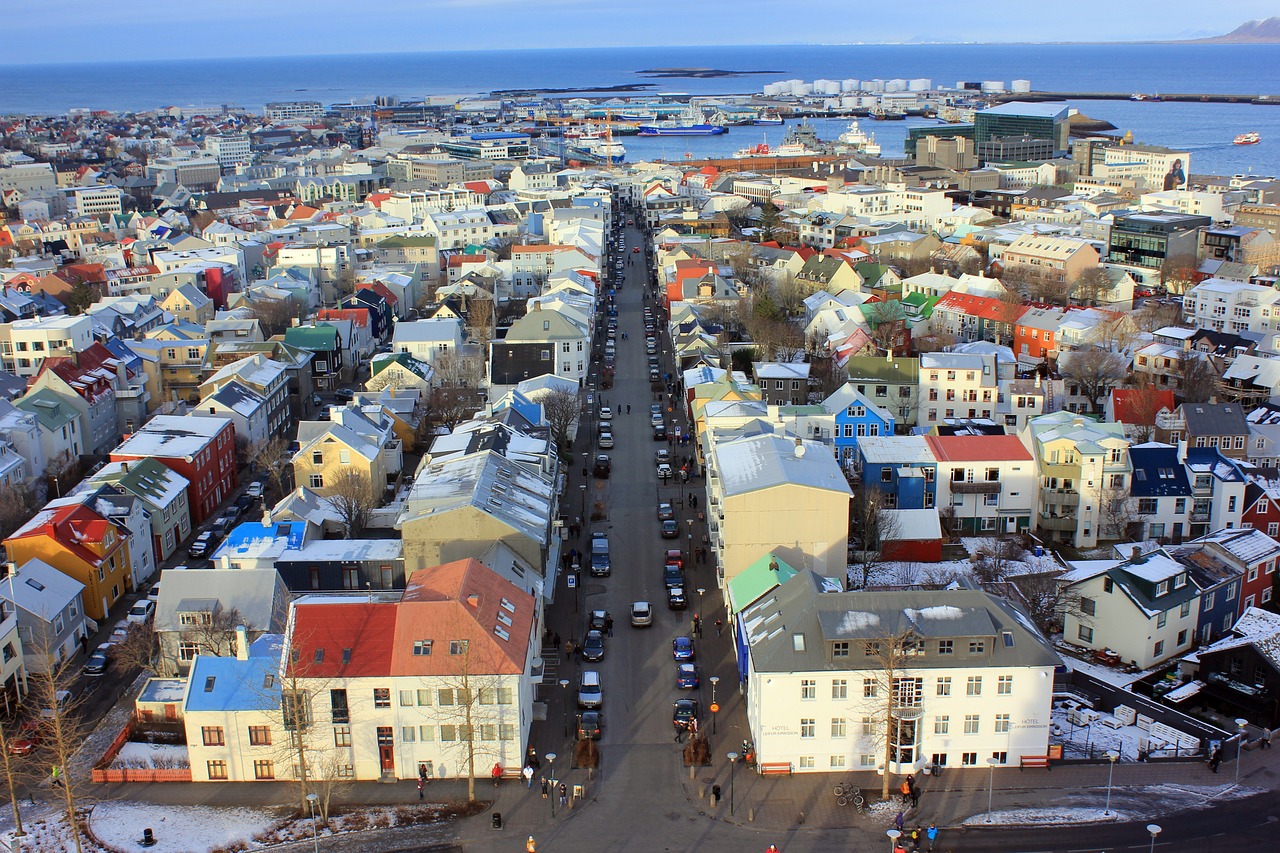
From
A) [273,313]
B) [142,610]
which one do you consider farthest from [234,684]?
[273,313]

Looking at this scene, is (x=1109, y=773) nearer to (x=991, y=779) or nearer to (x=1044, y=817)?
(x=1044, y=817)

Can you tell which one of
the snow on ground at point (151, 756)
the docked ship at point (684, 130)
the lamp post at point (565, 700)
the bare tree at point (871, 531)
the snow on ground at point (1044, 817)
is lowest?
the lamp post at point (565, 700)

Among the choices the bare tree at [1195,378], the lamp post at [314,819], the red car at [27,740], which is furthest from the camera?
the bare tree at [1195,378]

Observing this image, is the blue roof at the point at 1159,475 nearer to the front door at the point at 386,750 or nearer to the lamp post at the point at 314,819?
the front door at the point at 386,750

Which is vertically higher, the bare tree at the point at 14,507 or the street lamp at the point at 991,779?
the bare tree at the point at 14,507

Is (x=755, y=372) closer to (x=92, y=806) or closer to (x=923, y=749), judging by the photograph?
(x=923, y=749)

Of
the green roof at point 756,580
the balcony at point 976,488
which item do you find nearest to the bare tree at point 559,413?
the balcony at point 976,488
